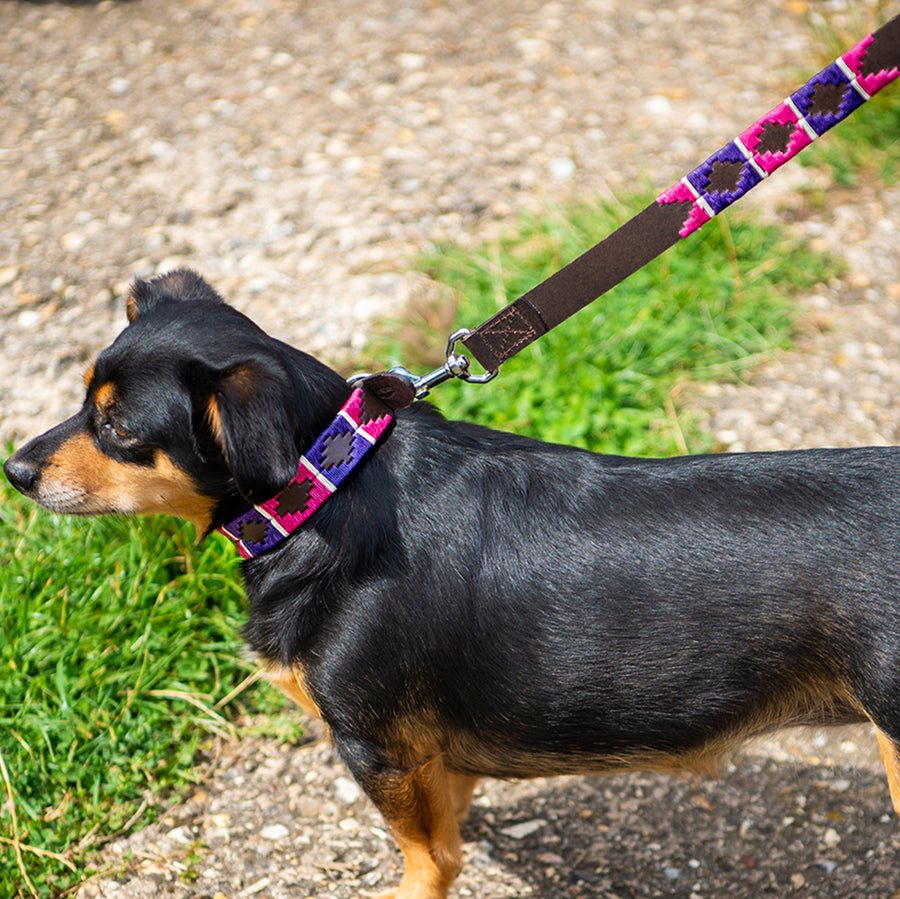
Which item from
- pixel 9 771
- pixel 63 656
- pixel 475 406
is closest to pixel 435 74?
pixel 475 406

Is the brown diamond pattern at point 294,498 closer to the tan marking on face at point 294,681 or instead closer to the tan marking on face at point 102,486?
the tan marking on face at point 102,486

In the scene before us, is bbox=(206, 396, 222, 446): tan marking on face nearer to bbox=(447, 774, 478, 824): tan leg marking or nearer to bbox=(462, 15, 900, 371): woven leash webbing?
bbox=(462, 15, 900, 371): woven leash webbing

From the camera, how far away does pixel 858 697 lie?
7.50ft

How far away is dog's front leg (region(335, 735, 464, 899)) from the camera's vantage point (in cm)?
259

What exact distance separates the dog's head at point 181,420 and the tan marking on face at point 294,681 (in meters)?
0.44

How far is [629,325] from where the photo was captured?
4672mm

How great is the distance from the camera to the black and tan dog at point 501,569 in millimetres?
2258

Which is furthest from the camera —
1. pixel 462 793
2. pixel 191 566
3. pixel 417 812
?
pixel 191 566

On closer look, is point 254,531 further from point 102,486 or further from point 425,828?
point 425,828

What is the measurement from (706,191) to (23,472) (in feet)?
6.41

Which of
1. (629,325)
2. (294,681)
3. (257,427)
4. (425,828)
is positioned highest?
(257,427)

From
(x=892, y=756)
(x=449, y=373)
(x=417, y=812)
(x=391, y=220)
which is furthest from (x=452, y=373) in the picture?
(x=391, y=220)

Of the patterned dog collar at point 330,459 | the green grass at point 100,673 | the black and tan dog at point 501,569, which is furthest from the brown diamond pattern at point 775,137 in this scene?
the green grass at point 100,673

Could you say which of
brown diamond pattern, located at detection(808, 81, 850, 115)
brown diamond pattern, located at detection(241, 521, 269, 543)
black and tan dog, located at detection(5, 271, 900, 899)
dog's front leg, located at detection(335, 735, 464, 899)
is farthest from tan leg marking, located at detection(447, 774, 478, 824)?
brown diamond pattern, located at detection(808, 81, 850, 115)
